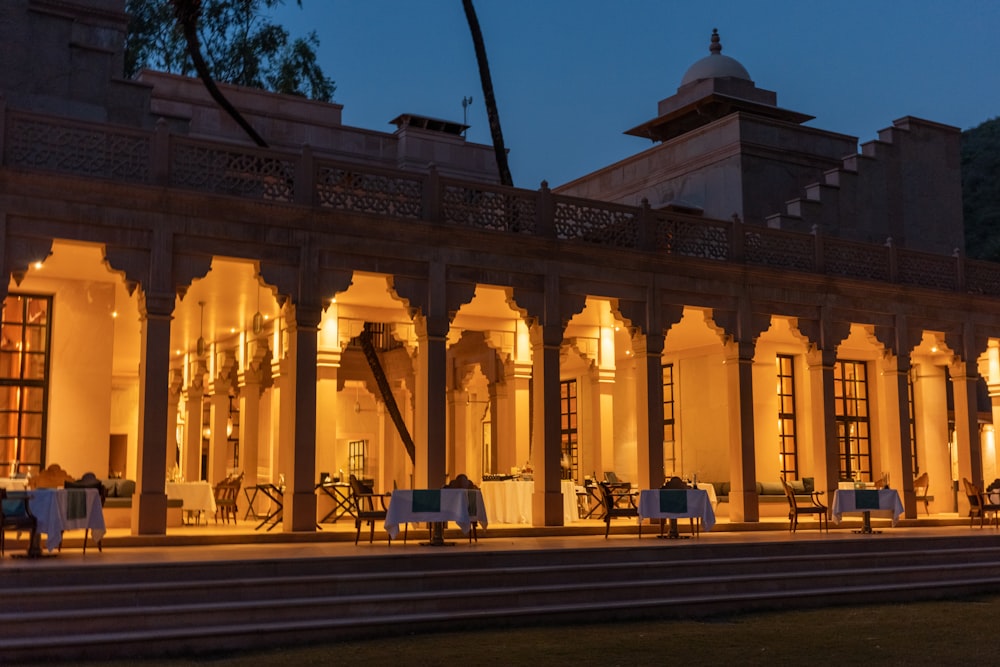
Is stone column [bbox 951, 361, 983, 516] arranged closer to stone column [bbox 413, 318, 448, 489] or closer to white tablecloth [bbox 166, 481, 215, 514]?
stone column [bbox 413, 318, 448, 489]

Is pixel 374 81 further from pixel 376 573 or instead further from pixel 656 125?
pixel 376 573

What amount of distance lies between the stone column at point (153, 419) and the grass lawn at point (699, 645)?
3702 mm

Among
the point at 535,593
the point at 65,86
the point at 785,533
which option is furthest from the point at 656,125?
the point at 535,593

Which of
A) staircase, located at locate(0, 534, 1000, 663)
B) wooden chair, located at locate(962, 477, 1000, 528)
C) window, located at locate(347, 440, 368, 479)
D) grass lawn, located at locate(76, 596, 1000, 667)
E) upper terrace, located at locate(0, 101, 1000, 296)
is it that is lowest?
grass lawn, located at locate(76, 596, 1000, 667)

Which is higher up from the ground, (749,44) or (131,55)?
(749,44)

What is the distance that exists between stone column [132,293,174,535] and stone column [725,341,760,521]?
8371mm

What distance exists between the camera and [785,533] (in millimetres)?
14844

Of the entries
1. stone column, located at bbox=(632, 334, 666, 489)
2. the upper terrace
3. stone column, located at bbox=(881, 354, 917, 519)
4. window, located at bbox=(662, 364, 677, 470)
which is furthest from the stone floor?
window, located at bbox=(662, 364, 677, 470)

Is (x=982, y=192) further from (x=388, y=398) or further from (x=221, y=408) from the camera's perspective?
(x=221, y=408)

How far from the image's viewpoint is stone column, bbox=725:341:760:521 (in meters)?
15.9

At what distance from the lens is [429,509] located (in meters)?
12.3

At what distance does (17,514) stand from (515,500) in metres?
7.35

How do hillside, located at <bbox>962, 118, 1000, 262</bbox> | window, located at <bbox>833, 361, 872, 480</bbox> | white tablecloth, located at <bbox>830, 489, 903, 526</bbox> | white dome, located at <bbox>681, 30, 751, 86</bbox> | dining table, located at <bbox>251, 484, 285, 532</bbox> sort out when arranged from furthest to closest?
hillside, located at <bbox>962, 118, 1000, 262</bbox>
white dome, located at <bbox>681, 30, 751, 86</bbox>
window, located at <bbox>833, 361, 872, 480</bbox>
white tablecloth, located at <bbox>830, 489, 903, 526</bbox>
dining table, located at <bbox>251, 484, 285, 532</bbox>

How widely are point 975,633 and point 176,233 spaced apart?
947cm
